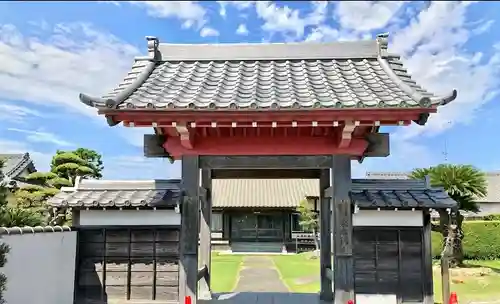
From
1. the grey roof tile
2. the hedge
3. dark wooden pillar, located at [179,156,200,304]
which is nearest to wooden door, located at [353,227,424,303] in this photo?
dark wooden pillar, located at [179,156,200,304]

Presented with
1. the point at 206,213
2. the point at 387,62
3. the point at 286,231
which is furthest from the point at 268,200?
the point at 387,62

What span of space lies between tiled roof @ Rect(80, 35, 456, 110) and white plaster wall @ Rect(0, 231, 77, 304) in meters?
1.62

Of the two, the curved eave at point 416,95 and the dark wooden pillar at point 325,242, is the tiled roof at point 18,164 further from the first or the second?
the curved eave at point 416,95

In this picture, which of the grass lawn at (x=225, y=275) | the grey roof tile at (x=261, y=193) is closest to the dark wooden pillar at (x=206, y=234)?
the grass lawn at (x=225, y=275)

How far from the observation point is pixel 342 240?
4820 mm

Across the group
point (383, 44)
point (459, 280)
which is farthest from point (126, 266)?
point (459, 280)

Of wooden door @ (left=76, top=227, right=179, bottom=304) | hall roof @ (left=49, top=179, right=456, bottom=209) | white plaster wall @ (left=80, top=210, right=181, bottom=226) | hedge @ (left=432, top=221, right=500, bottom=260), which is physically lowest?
hedge @ (left=432, top=221, right=500, bottom=260)

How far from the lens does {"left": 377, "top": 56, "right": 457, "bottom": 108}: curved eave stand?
155 inches

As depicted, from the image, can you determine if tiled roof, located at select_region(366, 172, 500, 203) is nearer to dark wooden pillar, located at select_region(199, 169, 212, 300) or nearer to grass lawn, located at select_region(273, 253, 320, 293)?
grass lawn, located at select_region(273, 253, 320, 293)

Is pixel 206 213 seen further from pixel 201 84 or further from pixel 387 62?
pixel 387 62

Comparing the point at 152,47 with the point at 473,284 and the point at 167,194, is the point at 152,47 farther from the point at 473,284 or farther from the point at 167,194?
the point at 473,284

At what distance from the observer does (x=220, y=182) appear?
84.6 ft

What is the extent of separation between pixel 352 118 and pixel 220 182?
71.6ft

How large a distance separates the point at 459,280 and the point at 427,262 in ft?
28.6
